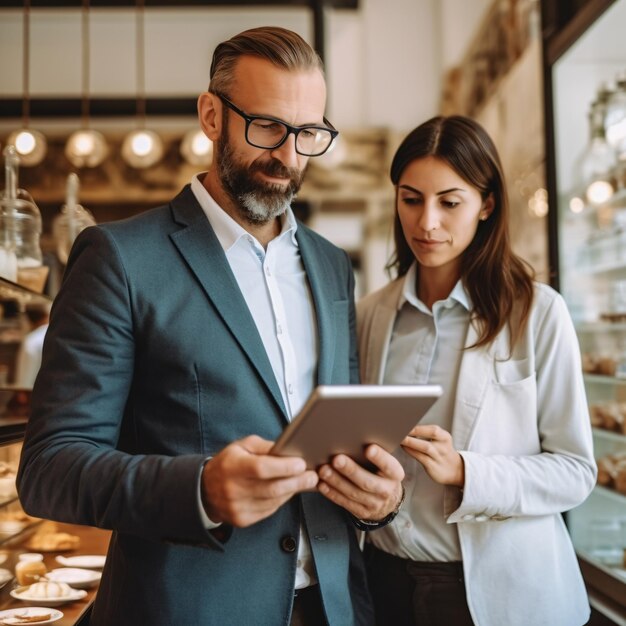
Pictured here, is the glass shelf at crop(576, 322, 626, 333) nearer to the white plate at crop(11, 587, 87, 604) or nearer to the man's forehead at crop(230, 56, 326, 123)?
the man's forehead at crop(230, 56, 326, 123)

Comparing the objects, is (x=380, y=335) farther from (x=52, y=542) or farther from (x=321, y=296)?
(x=52, y=542)

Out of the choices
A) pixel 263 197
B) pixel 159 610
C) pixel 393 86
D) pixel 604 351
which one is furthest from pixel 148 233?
pixel 393 86

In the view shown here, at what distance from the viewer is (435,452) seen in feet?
5.49

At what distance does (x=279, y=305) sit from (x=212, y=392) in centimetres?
26

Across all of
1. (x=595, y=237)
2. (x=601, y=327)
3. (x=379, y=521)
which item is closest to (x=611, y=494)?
(x=601, y=327)

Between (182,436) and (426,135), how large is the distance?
3.30 ft

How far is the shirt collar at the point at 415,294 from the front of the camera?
197 cm

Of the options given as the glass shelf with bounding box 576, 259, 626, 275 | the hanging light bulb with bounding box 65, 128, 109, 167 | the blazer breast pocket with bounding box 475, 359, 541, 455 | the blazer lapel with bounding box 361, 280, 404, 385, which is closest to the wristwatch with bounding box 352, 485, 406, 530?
the blazer breast pocket with bounding box 475, 359, 541, 455

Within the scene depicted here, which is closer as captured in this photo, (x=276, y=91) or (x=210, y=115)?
(x=276, y=91)

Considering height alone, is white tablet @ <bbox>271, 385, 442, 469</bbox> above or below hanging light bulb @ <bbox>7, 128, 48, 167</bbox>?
below

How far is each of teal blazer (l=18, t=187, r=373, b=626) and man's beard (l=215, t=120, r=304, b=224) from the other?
0.32 feet

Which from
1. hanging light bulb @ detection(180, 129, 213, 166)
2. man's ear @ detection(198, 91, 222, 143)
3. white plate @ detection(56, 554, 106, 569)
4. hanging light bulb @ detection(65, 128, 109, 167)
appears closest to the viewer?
man's ear @ detection(198, 91, 222, 143)

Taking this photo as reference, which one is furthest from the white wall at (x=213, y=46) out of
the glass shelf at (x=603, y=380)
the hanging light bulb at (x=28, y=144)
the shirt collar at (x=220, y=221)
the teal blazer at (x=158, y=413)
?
the teal blazer at (x=158, y=413)

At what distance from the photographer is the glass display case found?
3053 mm
